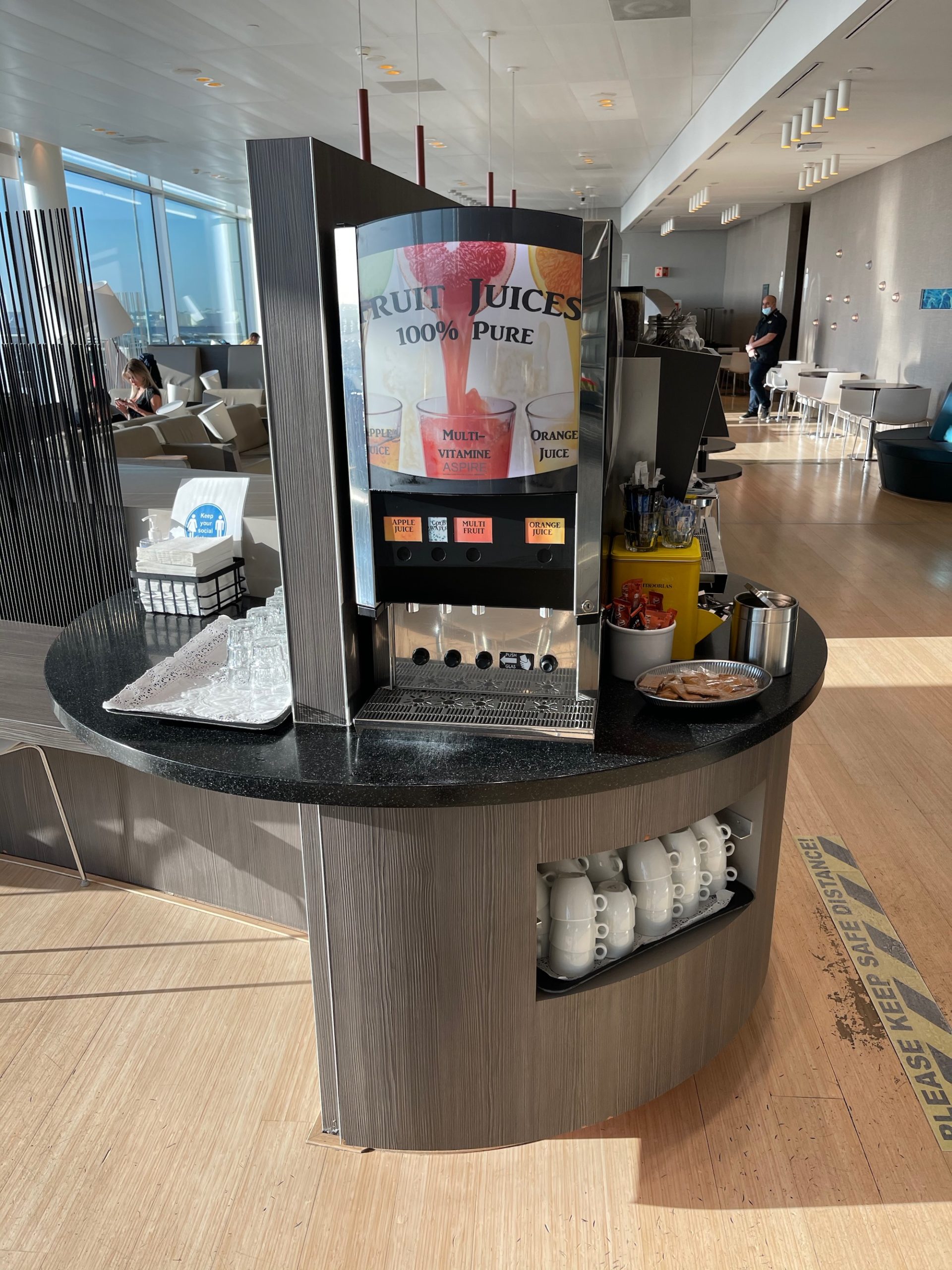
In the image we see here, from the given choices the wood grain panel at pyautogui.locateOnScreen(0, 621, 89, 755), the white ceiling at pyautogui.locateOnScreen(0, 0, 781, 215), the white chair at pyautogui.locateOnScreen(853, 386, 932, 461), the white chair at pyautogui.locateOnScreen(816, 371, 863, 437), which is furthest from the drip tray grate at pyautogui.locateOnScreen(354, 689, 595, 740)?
the white chair at pyautogui.locateOnScreen(816, 371, 863, 437)

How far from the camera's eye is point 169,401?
10.6m

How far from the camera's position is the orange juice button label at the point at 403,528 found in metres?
1.50

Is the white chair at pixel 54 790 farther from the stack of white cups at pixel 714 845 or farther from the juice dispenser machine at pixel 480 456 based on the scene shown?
the stack of white cups at pixel 714 845

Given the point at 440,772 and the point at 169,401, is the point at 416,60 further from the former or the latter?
the point at 440,772

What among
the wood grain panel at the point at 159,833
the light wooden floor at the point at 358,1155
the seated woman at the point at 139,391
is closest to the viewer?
the light wooden floor at the point at 358,1155

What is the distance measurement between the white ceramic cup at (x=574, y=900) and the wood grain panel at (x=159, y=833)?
873 mm

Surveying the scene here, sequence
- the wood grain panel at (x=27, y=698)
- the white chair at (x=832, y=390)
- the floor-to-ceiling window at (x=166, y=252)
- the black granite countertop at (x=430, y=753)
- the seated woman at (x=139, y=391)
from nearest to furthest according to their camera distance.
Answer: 1. the black granite countertop at (x=430, y=753)
2. the wood grain panel at (x=27, y=698)
3. the seated woman at (x=139, y=391)
4. the white chair at (x=832, y=390)
5. the floor-to-ceiling window at (x=166, y=252)

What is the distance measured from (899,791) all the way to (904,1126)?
1496mm

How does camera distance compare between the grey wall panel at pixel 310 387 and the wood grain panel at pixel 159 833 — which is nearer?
the grey wall panel at pixel 310 387

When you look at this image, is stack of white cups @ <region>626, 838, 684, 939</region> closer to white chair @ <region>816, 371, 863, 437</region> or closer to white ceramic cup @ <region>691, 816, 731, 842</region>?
white ceramic cup @ <region>691, 816, 731, 842</region>

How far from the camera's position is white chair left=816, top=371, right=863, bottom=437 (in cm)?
1089

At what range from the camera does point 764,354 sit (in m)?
13.3

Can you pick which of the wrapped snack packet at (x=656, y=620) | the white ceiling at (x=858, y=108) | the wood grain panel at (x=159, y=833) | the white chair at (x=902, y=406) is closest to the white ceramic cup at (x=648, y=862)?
the wrapped snack packet at (x=656, y=620)

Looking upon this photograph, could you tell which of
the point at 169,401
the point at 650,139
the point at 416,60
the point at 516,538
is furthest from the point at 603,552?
the point at 650,139
